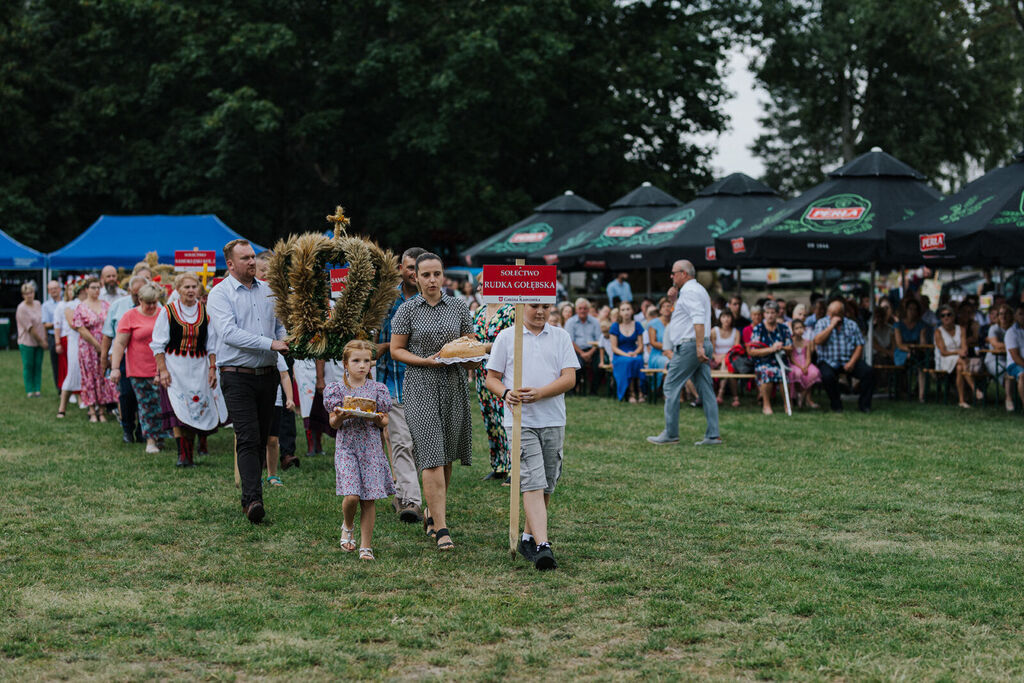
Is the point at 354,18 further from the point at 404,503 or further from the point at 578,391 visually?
the point at 404,503

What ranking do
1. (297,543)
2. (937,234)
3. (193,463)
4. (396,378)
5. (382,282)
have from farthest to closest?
(937,234)
(193,463)
(396,378)
(382,282)
(297,543)

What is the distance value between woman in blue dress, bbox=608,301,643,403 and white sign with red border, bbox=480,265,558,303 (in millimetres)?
10147

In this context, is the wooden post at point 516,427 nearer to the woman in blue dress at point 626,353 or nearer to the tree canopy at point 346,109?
the woman in blue dress at point 626,353

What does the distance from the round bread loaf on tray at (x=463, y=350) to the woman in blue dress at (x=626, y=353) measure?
389 inches

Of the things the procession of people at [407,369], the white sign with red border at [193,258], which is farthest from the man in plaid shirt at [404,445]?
the white sign with red border at [193,258]

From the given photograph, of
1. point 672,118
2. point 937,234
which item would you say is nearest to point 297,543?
point 937,234

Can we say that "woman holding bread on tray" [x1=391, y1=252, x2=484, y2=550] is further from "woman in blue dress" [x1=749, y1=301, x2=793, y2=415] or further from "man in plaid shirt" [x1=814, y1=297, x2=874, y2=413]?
"man in plaid shirt" [x1=814, y1=297, x2=874, y2=413]

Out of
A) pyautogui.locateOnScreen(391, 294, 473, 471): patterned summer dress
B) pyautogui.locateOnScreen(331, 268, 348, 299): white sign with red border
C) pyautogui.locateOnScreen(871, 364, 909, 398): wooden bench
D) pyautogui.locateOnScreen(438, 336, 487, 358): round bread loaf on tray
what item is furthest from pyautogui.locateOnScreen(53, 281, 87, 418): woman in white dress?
pyautogui.locateOnScreen(871, 364, 909, 398): wooden bench

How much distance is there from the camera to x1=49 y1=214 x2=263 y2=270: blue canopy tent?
81.5ft

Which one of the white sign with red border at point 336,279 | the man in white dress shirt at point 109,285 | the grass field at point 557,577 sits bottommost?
the grass field at point 557,577

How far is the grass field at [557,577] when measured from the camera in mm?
5016

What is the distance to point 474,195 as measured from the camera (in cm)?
3294

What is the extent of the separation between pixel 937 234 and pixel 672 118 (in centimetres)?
2214

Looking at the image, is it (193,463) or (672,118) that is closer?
(193,463)
